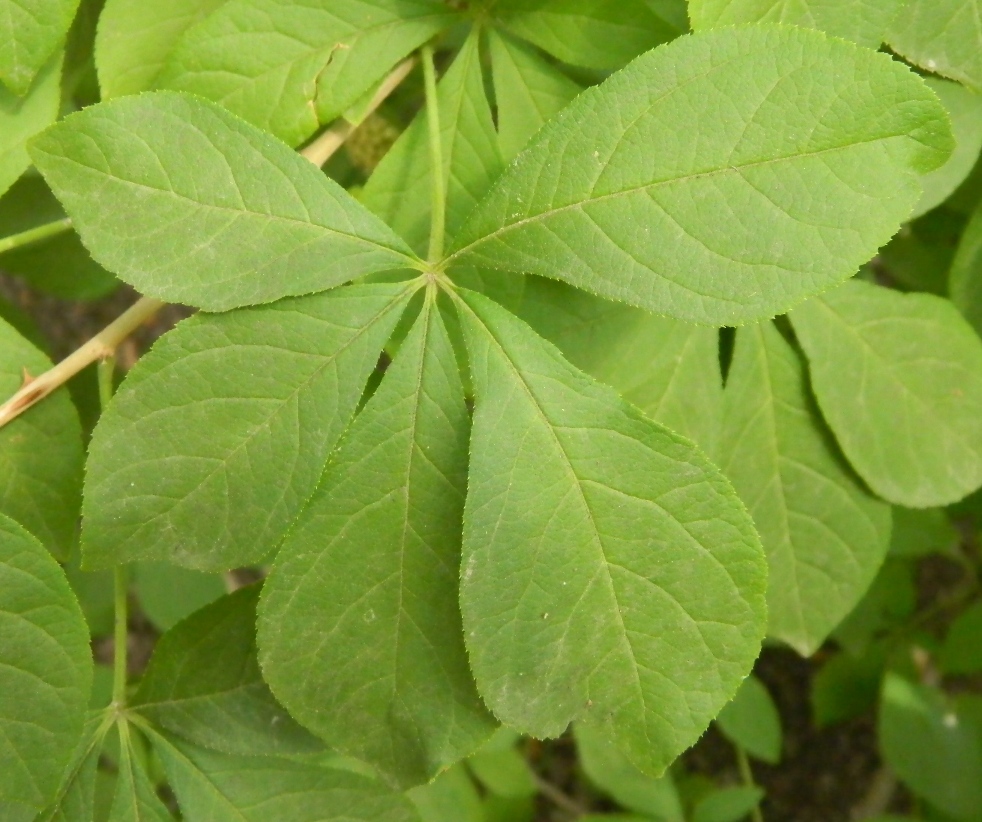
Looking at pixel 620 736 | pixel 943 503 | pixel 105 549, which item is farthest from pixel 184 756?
pixel 943 503

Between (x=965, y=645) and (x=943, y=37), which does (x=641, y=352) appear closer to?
(x=943, y=37)

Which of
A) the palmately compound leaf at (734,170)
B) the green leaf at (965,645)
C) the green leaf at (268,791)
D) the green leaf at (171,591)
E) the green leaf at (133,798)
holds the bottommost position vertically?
the green leaf at (965,645)

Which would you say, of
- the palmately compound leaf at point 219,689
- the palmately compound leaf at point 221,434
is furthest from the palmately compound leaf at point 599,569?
the palmately compound leaf at point 219,689

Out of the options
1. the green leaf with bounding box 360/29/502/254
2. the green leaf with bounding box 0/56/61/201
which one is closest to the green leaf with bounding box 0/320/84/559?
Answer: the green leaf with bounding box 0/56/61/201

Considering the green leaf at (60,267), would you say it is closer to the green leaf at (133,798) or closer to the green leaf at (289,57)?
the green leaf at (289,57)

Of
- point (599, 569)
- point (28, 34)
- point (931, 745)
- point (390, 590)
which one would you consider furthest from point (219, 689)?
point (931, 745)

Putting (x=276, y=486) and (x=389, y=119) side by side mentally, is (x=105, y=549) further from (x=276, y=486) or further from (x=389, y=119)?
(x=389, y=119)

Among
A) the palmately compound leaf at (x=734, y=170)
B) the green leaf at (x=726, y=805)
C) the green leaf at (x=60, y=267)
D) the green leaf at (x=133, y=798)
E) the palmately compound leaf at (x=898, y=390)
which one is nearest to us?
the palmately compound leaf at (x=734, y=170)
